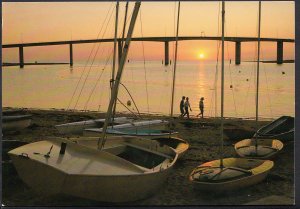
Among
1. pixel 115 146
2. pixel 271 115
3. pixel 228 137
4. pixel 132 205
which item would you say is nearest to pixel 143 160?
pixel 115 146

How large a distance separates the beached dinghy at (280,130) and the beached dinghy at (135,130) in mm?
1935

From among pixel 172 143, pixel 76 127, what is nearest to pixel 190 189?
pixel 172 143

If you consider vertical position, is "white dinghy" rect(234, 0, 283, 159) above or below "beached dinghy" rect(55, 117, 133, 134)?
below

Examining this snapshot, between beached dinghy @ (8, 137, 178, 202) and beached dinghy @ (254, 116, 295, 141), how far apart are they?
3.69m

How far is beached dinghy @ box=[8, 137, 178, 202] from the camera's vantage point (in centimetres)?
470

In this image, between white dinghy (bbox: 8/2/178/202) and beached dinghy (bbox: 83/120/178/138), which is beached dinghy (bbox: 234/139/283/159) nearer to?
beached dinghy (bbox: 83/120/178/138)

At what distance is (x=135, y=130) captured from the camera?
9242mm

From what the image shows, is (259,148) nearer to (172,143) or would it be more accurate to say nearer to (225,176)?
(172,143)

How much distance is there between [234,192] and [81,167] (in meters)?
2.18

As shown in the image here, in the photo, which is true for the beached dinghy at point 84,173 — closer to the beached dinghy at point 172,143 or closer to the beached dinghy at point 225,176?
the beached dinghy at point 225,176

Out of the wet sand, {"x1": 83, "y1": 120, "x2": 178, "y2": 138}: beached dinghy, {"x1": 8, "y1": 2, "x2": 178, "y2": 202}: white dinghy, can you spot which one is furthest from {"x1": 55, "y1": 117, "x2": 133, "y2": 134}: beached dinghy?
{"x1": 8, "y1": 2, "x2": 178, "y2": 202}: white dinghy

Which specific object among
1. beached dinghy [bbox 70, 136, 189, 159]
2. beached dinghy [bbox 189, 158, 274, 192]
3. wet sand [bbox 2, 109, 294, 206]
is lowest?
wet sand [bbox 2, 109, 294, 206]

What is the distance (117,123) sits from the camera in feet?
33.2

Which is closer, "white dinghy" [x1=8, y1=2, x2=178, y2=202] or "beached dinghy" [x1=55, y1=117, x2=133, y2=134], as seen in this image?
"white dinghy" [x1=8, y1=2, x2=178, y2=202]
